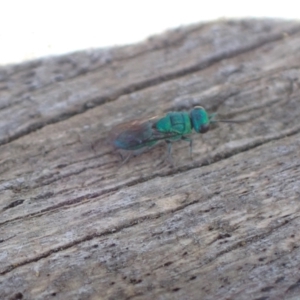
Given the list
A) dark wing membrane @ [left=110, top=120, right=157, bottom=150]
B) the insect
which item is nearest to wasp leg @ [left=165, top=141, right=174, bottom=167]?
the insect

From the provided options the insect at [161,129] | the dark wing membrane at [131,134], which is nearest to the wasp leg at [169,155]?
the insect at [161,129]

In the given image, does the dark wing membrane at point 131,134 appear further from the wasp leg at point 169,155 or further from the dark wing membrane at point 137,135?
the wasp leg at point 169,155

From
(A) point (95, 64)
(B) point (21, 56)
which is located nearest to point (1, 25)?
(B) point (21, 56)

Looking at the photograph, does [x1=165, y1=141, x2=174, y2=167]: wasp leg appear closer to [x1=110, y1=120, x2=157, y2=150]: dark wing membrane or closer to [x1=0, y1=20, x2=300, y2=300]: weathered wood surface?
[x1=0, y1=20, x2=300, y2=300]: weathered wood surface

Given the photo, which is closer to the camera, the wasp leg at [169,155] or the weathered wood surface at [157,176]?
the weathered wood surface at [157,176]

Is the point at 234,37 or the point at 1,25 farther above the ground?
the point at 1,25

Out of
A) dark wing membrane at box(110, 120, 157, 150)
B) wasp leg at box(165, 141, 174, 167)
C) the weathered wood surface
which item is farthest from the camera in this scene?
dark wing membrane at box(110, 120, 157, 150)

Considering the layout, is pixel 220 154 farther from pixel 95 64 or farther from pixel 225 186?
pixel 95 64

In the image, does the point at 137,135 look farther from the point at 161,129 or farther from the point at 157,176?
the point at 157,176
